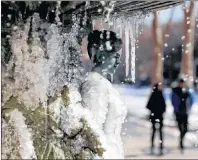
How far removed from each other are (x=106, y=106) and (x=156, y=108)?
0.95 ft

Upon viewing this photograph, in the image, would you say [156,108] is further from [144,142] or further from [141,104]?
[144,142]

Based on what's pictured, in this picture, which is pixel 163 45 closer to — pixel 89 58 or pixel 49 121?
pixel 89 58

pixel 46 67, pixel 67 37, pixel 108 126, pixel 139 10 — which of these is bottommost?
pixel 108 126

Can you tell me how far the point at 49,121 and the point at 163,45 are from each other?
793 millimetres

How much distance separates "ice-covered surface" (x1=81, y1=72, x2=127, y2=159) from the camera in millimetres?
2227

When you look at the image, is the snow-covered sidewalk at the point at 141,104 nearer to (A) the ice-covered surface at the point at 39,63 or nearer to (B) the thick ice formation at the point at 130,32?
(B) the thick ice formation at the point at 130,32

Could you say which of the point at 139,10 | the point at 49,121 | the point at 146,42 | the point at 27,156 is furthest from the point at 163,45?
the point at 27,156

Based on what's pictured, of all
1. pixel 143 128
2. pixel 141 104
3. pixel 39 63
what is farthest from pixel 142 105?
pixel 39 63

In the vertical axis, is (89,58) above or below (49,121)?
above

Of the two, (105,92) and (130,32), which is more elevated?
(130,32)

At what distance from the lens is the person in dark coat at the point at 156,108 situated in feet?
7.30

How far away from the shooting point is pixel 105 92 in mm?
2223

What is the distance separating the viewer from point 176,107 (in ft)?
7.33

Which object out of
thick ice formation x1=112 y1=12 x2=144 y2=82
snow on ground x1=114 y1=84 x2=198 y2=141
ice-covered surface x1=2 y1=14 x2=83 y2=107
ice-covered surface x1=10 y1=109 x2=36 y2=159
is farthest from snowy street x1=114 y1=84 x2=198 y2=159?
ice-covered surface x1=10 y1=109 x2=36 y2=159
